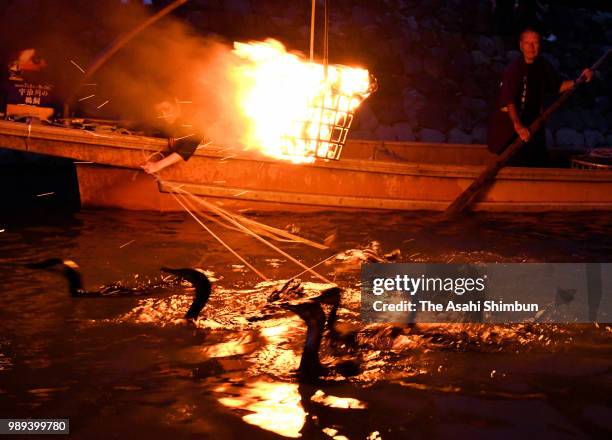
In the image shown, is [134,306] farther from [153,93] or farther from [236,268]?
[153,93]

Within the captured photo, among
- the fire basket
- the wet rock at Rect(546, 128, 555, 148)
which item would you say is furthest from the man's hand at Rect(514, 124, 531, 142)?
the wet rock at Rect(546, 128, 555, 148)

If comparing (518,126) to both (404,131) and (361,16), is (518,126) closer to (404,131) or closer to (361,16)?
(404,131)

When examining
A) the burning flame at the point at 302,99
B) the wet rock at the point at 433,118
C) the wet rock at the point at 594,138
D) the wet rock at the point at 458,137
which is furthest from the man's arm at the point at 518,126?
the wet rock at the point at 594,138

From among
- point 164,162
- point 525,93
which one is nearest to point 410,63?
point 525,93

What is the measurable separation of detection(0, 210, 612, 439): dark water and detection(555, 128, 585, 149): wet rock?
39.8 feet

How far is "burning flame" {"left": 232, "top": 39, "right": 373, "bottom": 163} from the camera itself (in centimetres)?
534

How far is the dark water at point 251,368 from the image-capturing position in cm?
438

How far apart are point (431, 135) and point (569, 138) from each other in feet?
13.0

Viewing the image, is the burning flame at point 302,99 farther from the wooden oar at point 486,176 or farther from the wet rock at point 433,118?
the wet rock at point 433,118

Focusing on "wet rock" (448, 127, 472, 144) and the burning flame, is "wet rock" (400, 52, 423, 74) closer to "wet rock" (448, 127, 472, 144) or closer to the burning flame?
"wet rock" (448, 127, 472, 144)

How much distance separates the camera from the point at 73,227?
997cm

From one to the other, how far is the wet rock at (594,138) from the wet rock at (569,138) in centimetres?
15

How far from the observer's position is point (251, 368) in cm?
516

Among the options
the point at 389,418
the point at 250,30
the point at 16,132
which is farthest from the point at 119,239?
the point at 250,30
